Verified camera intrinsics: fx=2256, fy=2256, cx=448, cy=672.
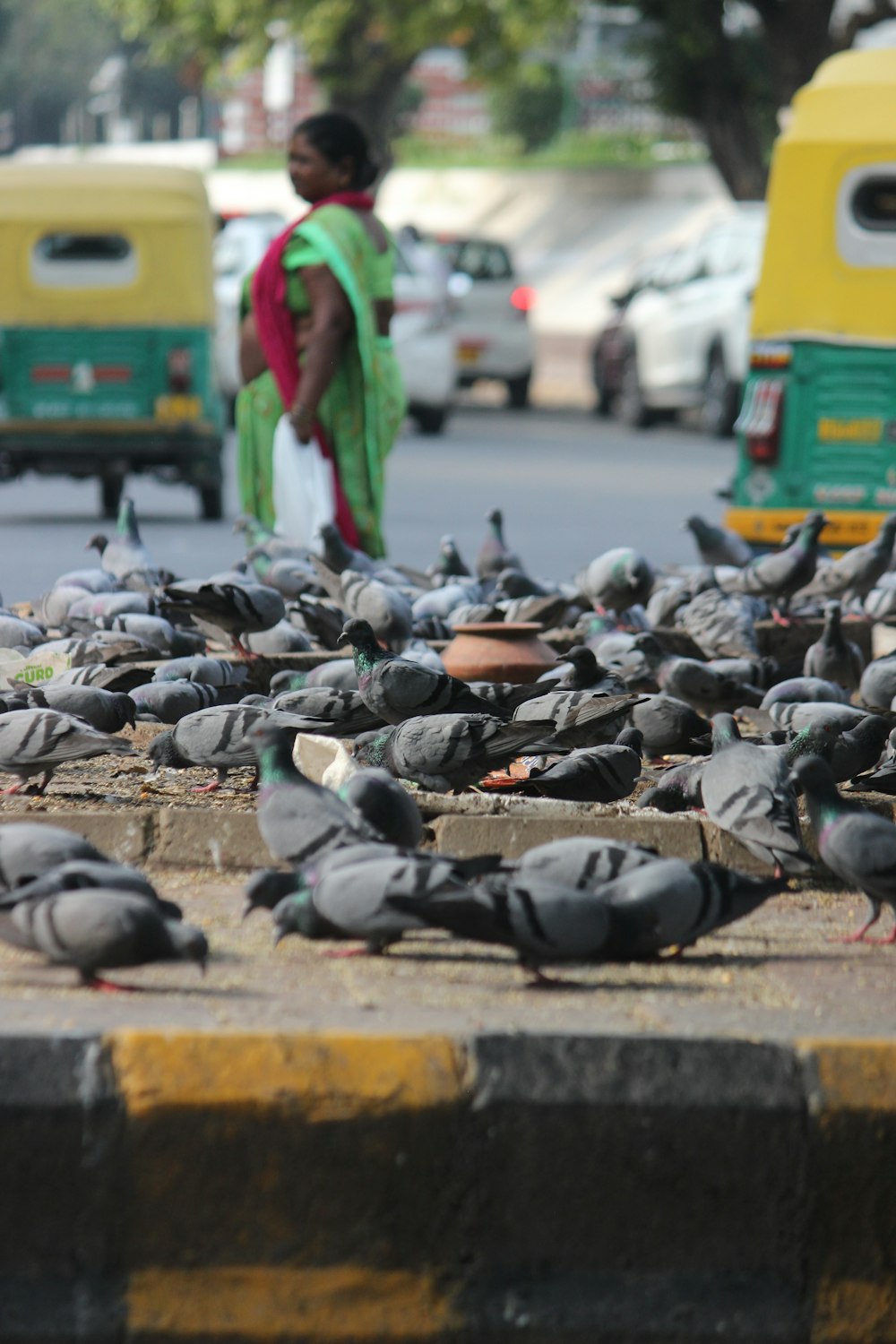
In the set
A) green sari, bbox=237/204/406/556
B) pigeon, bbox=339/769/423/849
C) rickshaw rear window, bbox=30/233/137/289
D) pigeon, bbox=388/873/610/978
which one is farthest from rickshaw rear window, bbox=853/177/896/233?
pigeon, bbox=388/873/610/978

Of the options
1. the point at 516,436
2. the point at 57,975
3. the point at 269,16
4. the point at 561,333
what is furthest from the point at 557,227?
the point at 57,975

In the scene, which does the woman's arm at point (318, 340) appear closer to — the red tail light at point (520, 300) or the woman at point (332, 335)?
the woman at point (332, 335)

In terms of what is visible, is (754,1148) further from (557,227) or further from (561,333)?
(557,227)

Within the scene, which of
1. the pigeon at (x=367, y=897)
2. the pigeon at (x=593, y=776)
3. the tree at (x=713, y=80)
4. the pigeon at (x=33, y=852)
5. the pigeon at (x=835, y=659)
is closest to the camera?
the pigeon at (x=367, y=897)

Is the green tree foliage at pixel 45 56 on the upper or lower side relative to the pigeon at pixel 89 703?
lower

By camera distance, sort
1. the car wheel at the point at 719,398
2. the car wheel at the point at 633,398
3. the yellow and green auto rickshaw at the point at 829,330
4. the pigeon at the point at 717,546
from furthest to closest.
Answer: the car wheel at the point at 633,398 → the car wheel at the point at 719,398 → the yellow and green auto rickshaw at the point at 829,330 → the pigeon at the point at 717,546

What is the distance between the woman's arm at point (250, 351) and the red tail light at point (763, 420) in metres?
2.62

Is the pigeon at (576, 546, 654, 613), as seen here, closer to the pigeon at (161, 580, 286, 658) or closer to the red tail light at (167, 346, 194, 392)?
the pigeon at (161, 580, 286, 658)

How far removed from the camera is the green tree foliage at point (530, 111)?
45.7 m

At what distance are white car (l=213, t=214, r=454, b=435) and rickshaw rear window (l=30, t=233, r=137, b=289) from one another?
5388 millimetres

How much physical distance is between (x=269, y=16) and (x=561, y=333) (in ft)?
Result: 30.2

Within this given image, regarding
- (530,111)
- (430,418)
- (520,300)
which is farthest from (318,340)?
(530,111)

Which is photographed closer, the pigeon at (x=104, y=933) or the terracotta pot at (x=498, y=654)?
the pigeon at (x=104, y=933)

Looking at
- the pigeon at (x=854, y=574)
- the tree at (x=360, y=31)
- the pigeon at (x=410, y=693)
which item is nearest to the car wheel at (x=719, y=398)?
the tree at (x=360, y=31)
